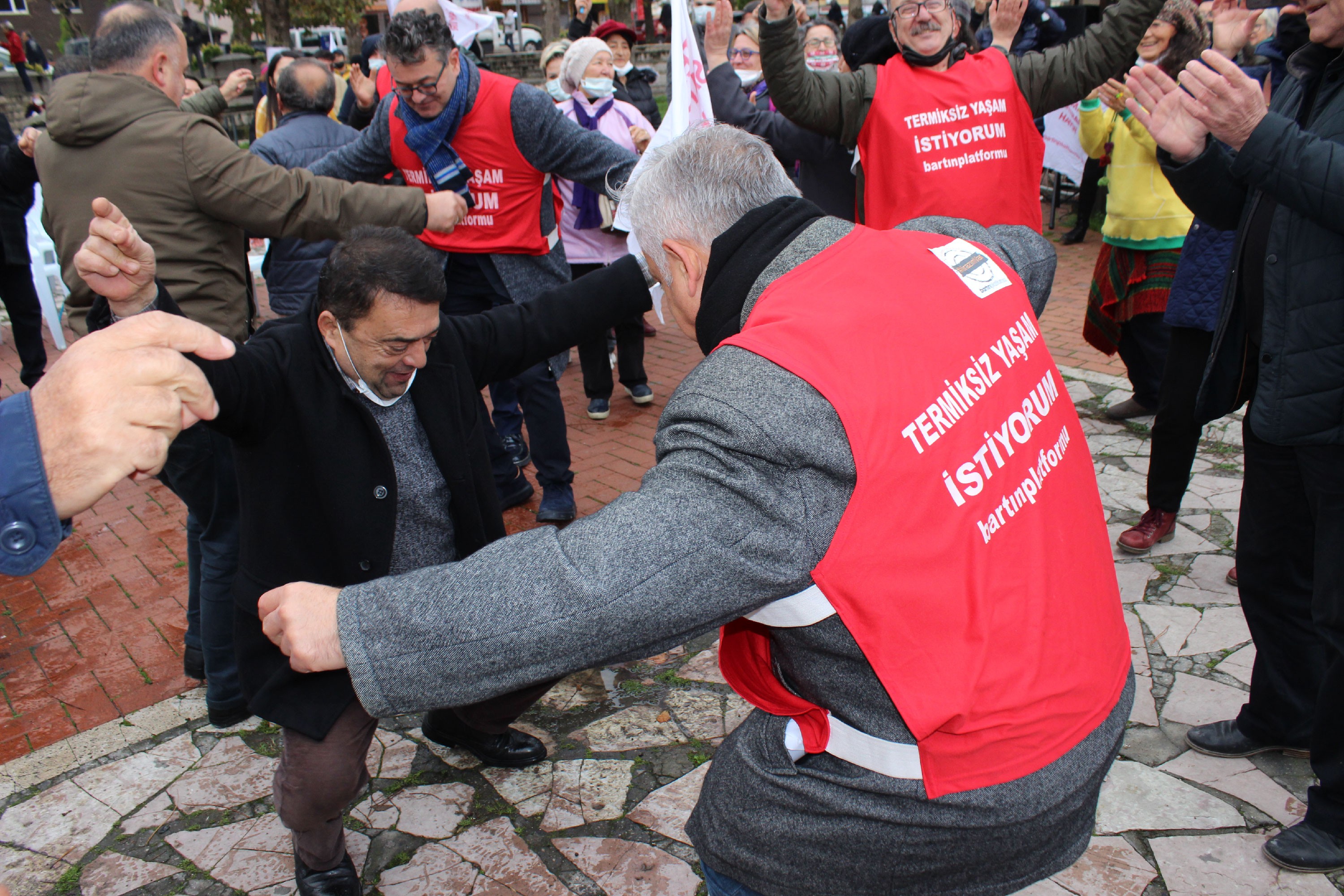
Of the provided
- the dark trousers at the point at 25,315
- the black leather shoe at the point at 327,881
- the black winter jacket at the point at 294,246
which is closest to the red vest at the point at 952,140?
the black winter jacket at the point at 294,246

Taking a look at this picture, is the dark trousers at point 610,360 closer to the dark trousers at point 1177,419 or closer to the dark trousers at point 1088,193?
the dark trousers at point 1177,419

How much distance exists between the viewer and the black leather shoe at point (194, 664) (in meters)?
3.46

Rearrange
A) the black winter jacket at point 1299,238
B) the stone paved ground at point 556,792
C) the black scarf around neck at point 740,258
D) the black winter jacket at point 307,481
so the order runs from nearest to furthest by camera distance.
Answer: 1. the black scarf around neck at point 740,258
2. the black winter jacket at point 1299,238
3. the black winter jacket at point 307,481
4. the stone paved ground at point 556,792

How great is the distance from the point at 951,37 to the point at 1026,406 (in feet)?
9.53

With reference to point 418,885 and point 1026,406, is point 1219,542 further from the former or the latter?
point 418,885

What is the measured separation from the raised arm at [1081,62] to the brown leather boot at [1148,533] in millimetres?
1752

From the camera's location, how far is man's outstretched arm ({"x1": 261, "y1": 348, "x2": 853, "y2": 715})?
1170mm

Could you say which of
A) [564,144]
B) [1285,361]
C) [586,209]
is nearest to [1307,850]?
[1285,361]

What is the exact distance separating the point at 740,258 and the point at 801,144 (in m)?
3.28

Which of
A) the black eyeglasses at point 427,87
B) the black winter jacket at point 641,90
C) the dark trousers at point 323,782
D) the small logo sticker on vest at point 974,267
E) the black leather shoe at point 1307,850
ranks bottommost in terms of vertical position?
the black leather shoe at point 1307,850

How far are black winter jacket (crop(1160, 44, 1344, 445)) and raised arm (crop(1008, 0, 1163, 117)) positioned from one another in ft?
4.47

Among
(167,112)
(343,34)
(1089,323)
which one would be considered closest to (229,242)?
(167,112)

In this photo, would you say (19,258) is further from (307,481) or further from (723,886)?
(723,886)

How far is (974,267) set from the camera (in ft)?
5.15
